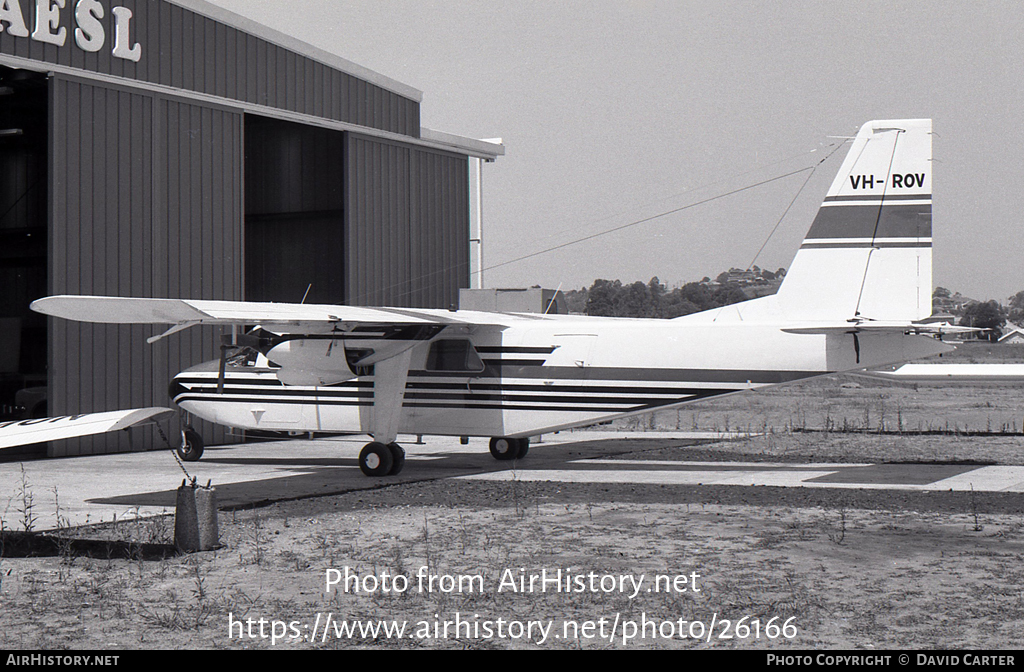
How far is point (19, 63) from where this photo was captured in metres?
18.8

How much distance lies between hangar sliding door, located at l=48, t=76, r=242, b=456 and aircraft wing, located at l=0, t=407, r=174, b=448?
34.0 ft

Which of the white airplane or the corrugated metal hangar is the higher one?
the corrugated metal hangar

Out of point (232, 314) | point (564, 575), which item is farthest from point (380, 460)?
point (564, 575)

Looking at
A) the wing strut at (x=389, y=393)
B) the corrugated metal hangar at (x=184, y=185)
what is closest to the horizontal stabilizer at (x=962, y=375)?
the wing strut at (x=389, y=393)

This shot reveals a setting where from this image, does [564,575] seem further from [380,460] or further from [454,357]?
[454,357]

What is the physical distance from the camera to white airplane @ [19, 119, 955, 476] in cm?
1503

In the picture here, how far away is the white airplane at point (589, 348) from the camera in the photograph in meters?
15.0

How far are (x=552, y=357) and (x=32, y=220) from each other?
52.2 ft

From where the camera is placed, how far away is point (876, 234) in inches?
599

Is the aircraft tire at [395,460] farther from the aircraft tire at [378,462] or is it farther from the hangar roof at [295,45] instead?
the hangar roof at [295,45]

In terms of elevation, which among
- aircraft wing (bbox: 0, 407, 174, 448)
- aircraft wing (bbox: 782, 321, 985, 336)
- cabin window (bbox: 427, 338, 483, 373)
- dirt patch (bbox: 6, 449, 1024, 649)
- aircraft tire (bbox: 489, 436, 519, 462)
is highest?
aircraft wing (bbox: 782, 321, 985, 336)

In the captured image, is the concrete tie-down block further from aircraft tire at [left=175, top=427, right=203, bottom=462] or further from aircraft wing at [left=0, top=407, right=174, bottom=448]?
aircraft tire at [left=175, top=427, right=203, bottom=462]

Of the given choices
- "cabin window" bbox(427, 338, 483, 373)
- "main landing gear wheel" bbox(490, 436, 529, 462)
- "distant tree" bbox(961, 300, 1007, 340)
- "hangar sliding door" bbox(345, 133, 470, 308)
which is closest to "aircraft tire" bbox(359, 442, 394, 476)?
"cabin window" bbox(427, 338, 483, 373)

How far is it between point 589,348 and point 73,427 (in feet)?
29.2
